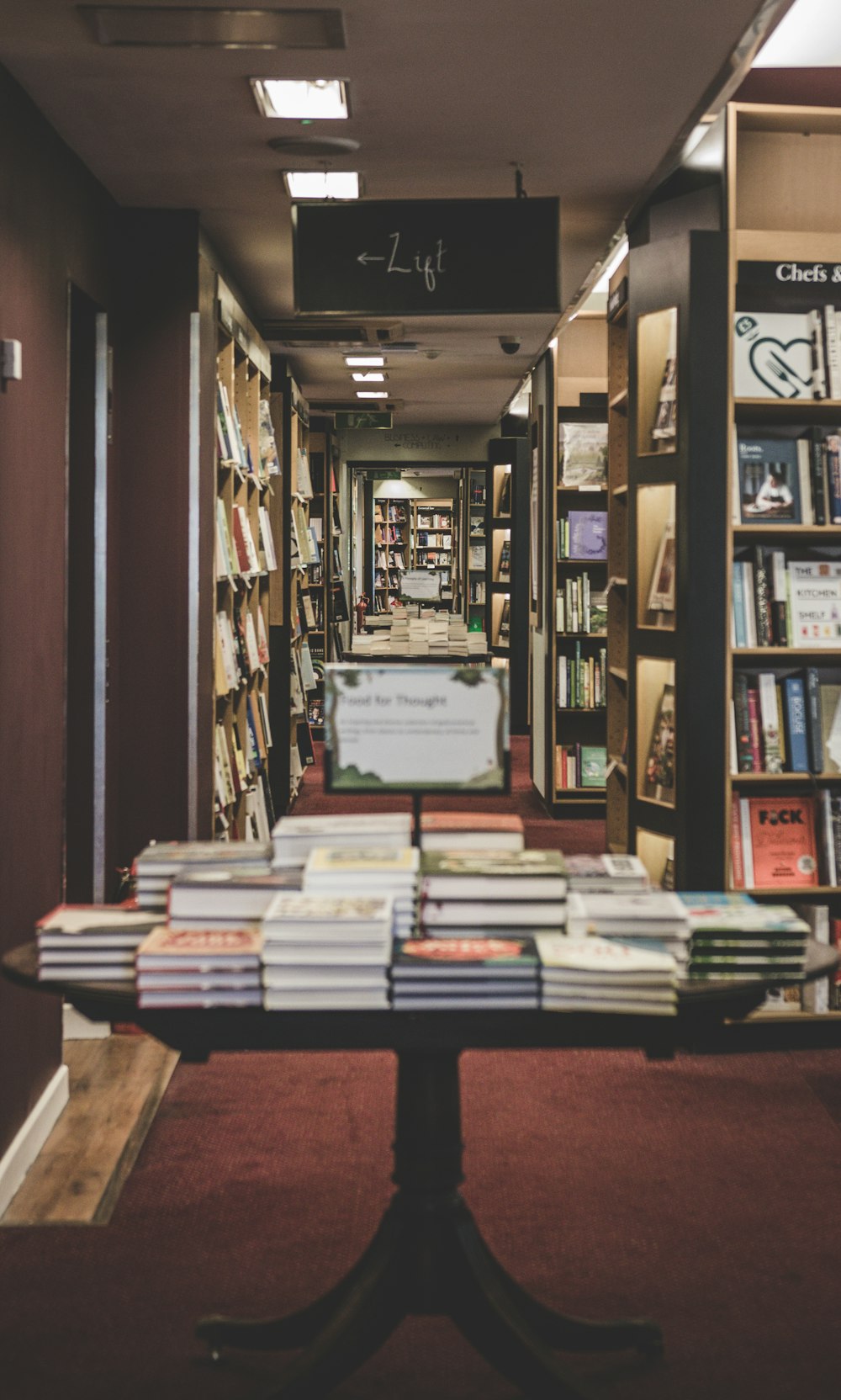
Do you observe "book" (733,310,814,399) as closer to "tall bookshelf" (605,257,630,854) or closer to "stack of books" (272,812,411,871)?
"tall bookshelf" (605,257,630,854)

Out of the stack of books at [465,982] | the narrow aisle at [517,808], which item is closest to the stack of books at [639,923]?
the stack of books at [465,982]

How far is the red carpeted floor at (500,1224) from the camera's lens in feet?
8.03

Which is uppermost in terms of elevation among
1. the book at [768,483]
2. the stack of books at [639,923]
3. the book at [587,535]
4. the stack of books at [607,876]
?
the book at [587,535]

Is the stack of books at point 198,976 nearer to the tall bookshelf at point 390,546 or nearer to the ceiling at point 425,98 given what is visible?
the ceiling at point 425,98

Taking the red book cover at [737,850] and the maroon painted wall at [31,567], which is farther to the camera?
the red book cover at [737,850]

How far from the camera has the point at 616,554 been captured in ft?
17.5

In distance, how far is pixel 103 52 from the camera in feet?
10.7

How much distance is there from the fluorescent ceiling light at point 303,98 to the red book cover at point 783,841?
2.34 meters

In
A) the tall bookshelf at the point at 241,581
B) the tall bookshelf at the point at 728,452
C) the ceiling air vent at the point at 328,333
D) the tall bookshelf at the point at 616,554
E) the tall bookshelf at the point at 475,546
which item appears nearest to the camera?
the tall bookshelf at the point at 728,452

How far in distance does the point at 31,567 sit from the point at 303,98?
58.1 inches

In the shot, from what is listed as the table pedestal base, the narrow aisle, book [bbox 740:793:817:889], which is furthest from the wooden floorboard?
the narrow aisle

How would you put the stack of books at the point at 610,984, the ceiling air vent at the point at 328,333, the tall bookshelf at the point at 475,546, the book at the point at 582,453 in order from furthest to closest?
the tall bookshelf at the point at 475,546
the book at the point at 582,453
the ceiling air vent at the point at 328,333
the stack of books at the point at 610,984

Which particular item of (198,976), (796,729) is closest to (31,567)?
(198,976)

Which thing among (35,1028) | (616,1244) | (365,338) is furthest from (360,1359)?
(365,338)
